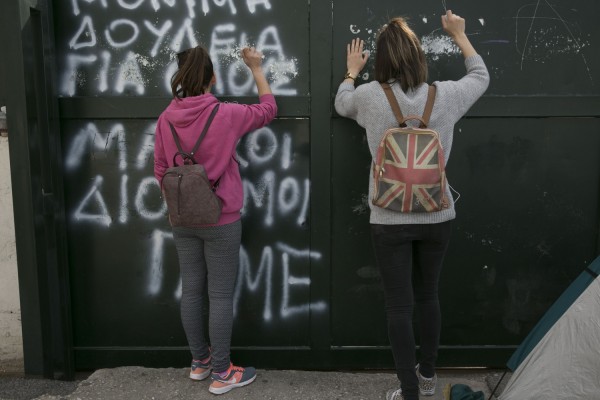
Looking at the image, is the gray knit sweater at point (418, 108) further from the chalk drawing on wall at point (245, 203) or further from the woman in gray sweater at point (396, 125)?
the chalk drawing on wall at point (245, 203)

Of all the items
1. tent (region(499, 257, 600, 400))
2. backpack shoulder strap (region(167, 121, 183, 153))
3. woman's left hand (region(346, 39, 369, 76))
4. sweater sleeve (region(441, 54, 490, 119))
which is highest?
woman's left hand (region(346, 39, 369, 76))

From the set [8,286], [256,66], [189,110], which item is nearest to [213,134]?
[189,110]

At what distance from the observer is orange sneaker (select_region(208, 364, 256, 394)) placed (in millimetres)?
3172

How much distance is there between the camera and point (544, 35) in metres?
3.23

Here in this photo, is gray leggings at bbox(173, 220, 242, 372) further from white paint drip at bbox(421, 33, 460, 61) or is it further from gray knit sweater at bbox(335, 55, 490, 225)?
white paint drip at bbox(421, 33, 460, 61)

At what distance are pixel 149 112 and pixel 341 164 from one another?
3.61 ft

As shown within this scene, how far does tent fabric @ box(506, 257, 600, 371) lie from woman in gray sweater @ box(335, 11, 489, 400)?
415mm

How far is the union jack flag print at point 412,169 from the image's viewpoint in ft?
8.63

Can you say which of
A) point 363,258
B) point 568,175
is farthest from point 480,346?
point 568,175

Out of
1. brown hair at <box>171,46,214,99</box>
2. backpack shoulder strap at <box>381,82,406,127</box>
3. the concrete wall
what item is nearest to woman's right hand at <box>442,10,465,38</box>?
backpack shoulder strap at <box>381,82,406,127</box>

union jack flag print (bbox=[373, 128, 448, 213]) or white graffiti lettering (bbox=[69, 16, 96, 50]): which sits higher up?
white graffiti lettering (bbox=[69, 16, 96, 50])

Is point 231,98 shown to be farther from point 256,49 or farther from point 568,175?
point 568,175

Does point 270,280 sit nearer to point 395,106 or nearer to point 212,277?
point 212,277

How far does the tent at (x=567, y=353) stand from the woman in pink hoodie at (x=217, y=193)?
1.44 m
